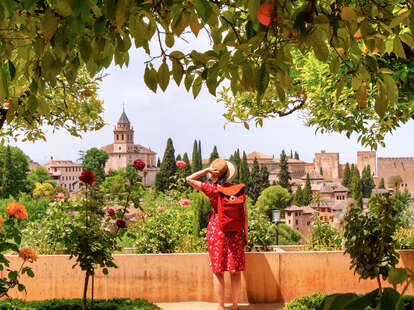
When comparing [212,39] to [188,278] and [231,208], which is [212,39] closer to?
[231,208]

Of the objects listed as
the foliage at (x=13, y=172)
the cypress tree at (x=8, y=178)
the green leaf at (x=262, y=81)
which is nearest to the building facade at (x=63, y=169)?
→ the foliage at (x=13, y=172)

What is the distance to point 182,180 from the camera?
19.1 ft

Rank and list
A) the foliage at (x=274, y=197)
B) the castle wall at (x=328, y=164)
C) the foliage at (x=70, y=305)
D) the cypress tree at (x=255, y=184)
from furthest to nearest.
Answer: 1. the castle wall at (x=328, y=164)
2. the cypress tree at (x=255, y=184)
3. the foliage at (x=274, y=197)
4. the foliage at (x=70, y=305)

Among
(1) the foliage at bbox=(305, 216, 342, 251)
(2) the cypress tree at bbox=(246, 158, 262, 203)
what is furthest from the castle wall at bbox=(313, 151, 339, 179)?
(1) the foliage at bbox=(305, 216, 342, 251)

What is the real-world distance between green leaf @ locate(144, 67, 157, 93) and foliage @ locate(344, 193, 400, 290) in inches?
110

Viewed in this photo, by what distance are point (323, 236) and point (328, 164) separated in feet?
264

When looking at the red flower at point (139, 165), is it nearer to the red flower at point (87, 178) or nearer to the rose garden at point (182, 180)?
the rose garden at point (182, 180)

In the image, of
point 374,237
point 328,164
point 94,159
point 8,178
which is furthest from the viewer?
point 328,164

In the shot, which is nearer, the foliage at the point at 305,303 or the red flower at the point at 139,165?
the red flower at the point at 139,165

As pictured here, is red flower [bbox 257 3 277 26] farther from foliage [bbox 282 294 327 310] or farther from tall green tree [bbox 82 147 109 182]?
tall green tree [bbox 82 147 109 182]

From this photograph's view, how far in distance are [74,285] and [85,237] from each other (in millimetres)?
1228

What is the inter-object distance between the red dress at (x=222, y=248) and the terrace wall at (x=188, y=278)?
0.43 m

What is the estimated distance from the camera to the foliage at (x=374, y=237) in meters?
3.46

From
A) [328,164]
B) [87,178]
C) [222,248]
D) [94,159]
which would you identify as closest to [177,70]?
[87,178]
